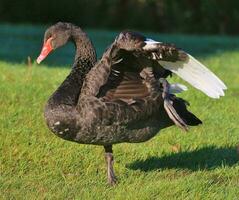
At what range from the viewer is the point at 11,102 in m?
7.38

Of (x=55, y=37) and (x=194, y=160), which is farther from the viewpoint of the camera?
(x=194, y=160)

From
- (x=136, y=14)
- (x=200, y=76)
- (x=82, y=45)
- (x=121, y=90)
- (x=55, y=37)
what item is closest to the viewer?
(x=200, y=76)

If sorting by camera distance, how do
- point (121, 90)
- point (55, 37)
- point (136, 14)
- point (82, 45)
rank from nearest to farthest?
1. point (121, 90)
2. point (55, 37)
3. point (82, 45)
4. point (136, 14)

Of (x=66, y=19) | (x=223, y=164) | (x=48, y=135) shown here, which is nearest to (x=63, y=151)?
(x=48, y=135)

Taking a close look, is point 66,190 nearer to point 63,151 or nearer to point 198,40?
point 63,151

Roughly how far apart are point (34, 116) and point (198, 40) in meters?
10.9

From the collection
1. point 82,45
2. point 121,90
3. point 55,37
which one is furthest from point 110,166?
point 55,37

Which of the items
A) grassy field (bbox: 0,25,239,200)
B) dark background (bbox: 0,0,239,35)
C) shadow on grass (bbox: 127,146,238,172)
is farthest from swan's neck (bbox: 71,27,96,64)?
dark background (bbox: 0,0,239,35)

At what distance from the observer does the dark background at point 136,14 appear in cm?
2298

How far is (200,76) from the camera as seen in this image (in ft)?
16.9

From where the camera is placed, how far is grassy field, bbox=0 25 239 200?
5.23 meters

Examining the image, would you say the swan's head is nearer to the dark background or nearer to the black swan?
the black swan

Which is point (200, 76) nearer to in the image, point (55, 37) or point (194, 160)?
point (55, 37)

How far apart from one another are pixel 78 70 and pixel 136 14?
19.4 metres
